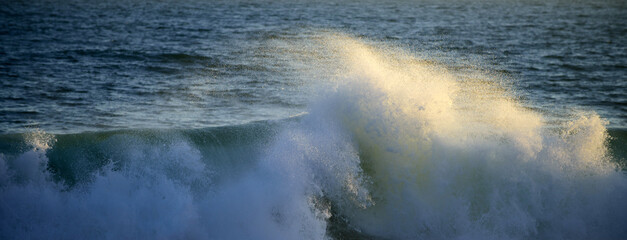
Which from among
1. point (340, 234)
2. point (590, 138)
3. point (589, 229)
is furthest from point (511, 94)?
point (340, 234)

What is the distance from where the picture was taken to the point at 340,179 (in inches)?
332

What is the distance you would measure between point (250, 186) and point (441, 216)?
302 centimetres

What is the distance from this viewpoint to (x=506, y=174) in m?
8.64

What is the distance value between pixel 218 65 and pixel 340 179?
9978 mm

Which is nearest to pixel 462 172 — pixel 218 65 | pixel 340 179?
pixel 340 179

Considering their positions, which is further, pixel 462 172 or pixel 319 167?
pixel 462 172

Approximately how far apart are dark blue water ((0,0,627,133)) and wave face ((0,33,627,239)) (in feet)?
8.42

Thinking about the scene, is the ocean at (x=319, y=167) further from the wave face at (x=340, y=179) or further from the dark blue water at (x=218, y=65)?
the dark blue water at (x=218, y=65)

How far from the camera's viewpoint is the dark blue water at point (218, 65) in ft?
40.4

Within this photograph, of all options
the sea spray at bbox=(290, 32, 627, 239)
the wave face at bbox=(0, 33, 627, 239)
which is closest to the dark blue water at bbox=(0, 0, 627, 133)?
the wave face at bbox=(0, 33, 627, 239)

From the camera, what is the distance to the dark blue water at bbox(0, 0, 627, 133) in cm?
1231

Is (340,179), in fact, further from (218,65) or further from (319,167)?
(218,65)

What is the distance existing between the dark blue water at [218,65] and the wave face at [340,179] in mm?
2566

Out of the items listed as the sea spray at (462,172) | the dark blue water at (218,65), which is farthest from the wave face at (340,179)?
the dark blue water at (218,65)
